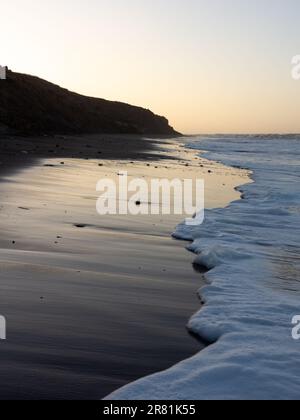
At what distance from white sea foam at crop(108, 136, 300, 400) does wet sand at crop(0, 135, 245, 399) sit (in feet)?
0.72

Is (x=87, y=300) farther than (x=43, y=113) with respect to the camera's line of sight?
No

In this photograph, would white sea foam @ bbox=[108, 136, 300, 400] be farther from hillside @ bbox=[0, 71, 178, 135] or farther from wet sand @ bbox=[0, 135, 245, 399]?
hillside @ bbox=[0, 71, 178, 135]

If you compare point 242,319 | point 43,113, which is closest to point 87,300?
point 242,319

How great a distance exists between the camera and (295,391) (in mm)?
3934

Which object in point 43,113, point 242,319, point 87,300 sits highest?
point 43,113

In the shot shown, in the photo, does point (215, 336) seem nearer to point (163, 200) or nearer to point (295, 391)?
point (295, 391)

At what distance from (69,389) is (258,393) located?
1.34m

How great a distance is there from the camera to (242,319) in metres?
5.36

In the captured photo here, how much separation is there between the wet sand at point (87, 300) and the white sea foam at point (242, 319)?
8.6 inches

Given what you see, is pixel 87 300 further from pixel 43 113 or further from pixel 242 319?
pixel 43 113

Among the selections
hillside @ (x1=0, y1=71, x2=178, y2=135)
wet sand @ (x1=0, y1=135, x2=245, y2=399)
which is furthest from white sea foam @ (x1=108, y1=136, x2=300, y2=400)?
hillside @ (x1=0, y1=71, x2=178, y2=135)

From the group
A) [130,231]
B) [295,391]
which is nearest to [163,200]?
[130,231]

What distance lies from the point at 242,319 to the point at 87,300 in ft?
5.12

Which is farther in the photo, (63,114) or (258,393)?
(63,114)
